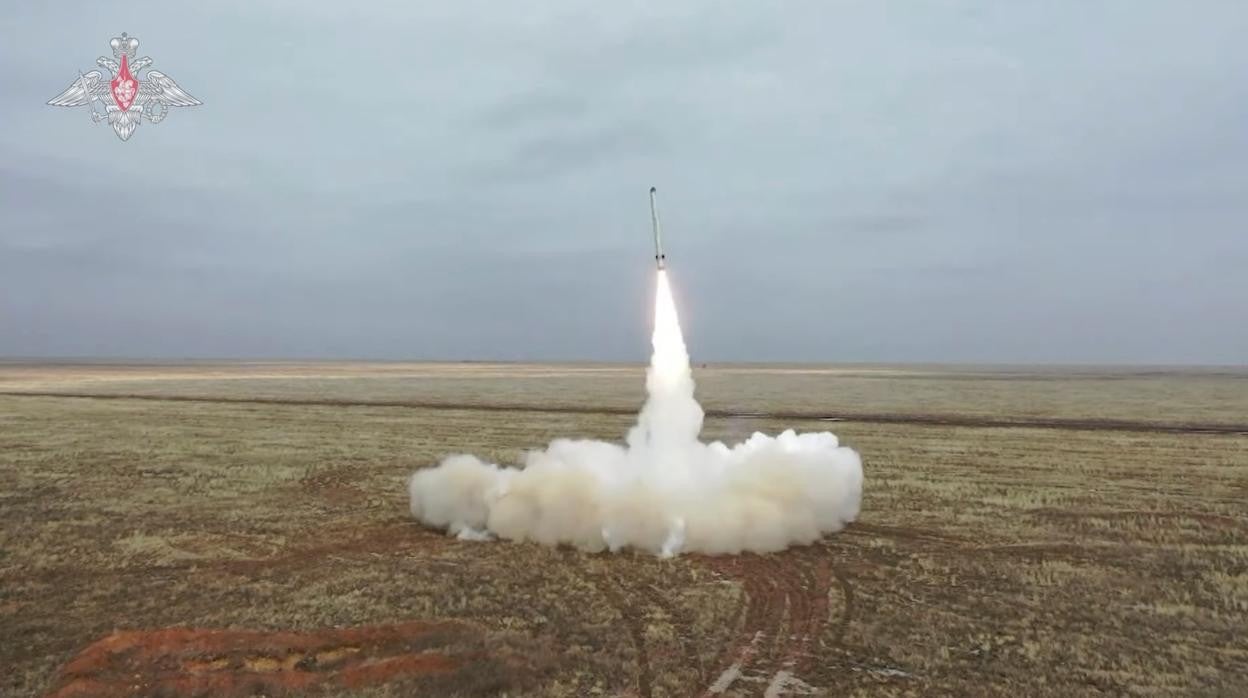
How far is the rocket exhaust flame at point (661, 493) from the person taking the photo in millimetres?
22766

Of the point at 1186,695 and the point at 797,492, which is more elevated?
the point at 797,492

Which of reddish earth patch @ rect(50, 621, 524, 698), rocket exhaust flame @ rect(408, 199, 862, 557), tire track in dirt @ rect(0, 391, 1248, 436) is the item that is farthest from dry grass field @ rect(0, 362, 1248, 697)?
tire track in dirt @ rect(0, 391, 1248, 436)

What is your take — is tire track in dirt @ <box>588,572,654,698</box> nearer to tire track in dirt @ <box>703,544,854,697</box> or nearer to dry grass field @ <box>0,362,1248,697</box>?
dry grass field @ <box>0,362,1248,697</box>

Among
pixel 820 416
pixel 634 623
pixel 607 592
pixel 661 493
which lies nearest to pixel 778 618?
pixel 634 623

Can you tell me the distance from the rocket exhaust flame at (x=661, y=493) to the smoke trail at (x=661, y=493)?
31 millimetres

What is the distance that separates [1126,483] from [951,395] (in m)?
60.8

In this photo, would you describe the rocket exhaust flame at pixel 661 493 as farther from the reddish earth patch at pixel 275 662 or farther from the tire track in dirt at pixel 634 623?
the reddish earth patch at pixel 275 662

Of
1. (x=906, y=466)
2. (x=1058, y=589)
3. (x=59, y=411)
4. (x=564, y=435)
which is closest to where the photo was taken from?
(x=1058, y=589)

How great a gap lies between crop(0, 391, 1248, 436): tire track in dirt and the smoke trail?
33.9m

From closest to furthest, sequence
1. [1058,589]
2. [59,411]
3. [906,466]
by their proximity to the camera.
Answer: [1058,589] < [906,466] < [59,411]

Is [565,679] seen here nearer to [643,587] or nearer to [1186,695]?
[643,587]

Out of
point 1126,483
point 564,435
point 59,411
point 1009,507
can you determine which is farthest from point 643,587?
point 59,411

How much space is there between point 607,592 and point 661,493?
509 centimetres

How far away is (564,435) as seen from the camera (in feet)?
165
